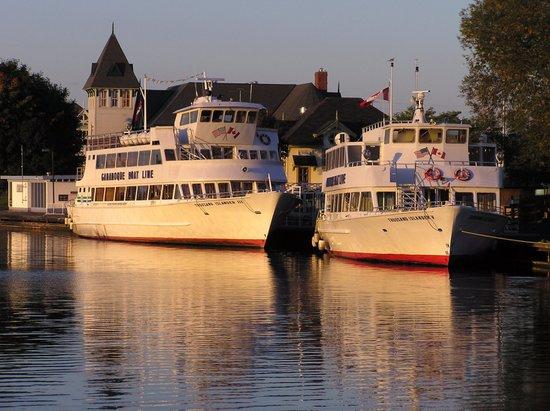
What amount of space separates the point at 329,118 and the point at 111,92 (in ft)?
127

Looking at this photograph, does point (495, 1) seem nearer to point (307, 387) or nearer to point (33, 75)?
point (307, 387)

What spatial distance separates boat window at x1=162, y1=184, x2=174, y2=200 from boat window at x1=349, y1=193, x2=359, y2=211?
1719 cm

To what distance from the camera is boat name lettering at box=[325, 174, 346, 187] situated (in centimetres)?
5619

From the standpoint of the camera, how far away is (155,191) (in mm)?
71625

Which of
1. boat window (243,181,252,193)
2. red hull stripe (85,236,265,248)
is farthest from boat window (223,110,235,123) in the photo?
red hull stripe (85,236,265,248)

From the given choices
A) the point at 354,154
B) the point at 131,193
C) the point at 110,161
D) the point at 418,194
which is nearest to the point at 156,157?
the point at 131,193

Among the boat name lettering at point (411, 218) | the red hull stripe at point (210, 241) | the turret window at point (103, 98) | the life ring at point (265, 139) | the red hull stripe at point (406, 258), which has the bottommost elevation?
the red hull stripe at point (406, 258)

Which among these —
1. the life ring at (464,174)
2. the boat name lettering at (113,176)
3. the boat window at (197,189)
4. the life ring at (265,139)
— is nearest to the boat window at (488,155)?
the life ring at (464,174)

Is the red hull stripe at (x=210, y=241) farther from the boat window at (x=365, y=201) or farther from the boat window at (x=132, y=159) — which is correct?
the boat window at (x=365, y=201)

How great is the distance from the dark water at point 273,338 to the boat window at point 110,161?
2532cm

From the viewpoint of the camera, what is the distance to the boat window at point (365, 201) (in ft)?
174

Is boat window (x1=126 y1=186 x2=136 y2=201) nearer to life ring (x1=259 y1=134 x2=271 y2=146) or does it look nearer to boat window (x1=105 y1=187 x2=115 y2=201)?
boat window (x1=105 y1=187 x2=115 y2=201)

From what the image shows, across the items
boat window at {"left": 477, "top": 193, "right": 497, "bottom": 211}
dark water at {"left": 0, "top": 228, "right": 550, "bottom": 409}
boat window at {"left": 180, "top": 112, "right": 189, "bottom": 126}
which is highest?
boat window at {"left": 180, "top": 112, "right": 189, "bottom": 126}

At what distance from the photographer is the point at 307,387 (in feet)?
77.6
